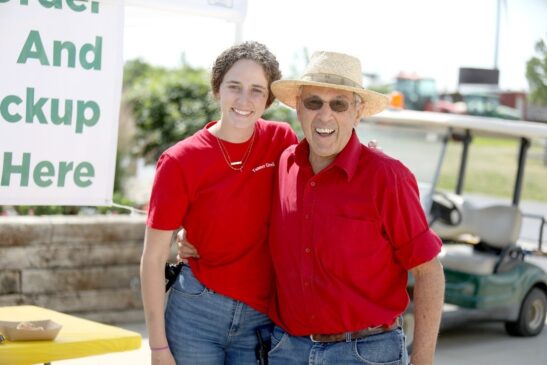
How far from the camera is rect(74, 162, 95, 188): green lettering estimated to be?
13.9 feet

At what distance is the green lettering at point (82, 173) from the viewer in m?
4.22

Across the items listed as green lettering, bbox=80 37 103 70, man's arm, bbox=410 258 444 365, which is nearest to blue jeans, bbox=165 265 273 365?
man's arm, bbox=410 258 444 365

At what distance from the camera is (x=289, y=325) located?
3.32 metres

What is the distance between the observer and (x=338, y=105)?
3367 millimetres

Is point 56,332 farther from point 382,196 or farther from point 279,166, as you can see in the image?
point 382,196

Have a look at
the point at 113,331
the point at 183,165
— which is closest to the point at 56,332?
the point at 113,331

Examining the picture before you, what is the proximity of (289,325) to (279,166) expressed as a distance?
55 centimetres

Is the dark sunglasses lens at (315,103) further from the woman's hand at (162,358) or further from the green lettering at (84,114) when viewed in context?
the green lettering at (84,114)

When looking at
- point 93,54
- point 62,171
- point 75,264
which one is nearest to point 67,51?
point 93,54

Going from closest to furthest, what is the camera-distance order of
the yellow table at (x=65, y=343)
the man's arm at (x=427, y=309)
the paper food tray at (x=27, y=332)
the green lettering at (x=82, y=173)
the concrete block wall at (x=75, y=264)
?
1. the man's arm at (x=427, y=309)
2. the yellow table at (x=65, y=343)
3. the paper food tray at (x=27, y=332)
4. the green lettering at (x=82, y=173)
5. the concrete block wall at (x=75, y=264)

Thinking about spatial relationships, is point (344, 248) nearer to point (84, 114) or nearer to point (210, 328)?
point (210, 328)

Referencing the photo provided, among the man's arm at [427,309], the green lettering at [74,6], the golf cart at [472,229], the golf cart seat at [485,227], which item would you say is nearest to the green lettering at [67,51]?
the green lettering at [74,6]

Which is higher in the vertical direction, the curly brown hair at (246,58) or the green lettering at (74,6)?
the green lettering at (74,6)

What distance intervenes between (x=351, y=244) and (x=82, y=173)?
148 centimetres
